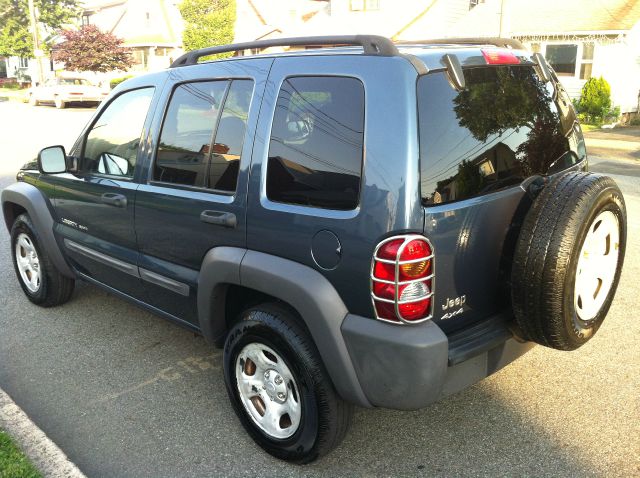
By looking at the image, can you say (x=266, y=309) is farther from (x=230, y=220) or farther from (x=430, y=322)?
(x=430, y=322)

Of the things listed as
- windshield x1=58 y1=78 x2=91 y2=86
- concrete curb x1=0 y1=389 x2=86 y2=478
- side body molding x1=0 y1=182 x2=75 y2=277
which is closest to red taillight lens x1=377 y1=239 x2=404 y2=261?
concrete curb x1=0 y1=389 x2=86 y2=478

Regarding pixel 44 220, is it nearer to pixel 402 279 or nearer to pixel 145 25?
pixel 402 279

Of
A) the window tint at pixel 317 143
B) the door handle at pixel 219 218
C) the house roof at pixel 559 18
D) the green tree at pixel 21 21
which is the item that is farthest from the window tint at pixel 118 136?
the green tree at pixel 21 21

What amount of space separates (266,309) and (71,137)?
49.7 feet

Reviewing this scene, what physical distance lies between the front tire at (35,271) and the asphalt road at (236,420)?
267 mm

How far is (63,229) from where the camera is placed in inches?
177

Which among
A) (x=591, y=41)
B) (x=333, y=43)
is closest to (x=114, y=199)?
(x=333, y=43)

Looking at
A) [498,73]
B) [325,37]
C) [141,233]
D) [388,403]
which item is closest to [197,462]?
[388,403]

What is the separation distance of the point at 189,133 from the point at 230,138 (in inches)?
14.9

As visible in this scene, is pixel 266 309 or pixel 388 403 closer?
pixel 388 403

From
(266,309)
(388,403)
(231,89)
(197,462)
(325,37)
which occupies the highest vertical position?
(325,37)

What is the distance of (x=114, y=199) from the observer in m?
3.84

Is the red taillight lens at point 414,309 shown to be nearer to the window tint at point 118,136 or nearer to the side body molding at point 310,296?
the side body molding at point 310,296

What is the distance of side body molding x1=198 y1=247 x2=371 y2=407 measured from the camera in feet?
8.70
